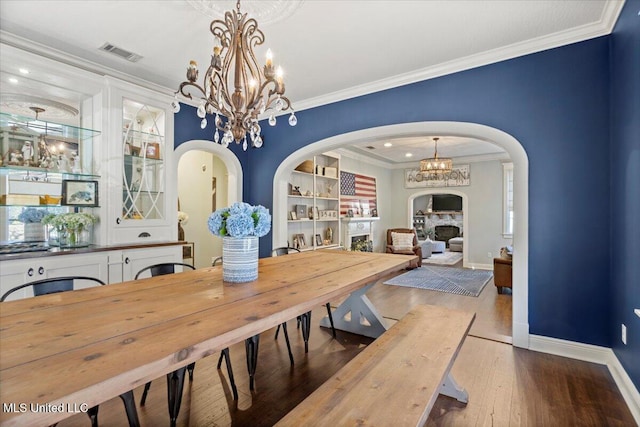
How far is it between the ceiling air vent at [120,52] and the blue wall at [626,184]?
13.0 ft

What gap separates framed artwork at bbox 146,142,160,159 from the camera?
3666 millimetres

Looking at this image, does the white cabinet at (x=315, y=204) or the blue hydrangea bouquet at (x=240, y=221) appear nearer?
the blue hydrangea bouquet at (x=240, y=221)

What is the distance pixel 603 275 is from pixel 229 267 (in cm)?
298

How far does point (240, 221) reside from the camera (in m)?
1.80

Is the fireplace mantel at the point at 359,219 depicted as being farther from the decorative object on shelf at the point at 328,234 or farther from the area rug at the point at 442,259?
the area rug at the point at 442,259

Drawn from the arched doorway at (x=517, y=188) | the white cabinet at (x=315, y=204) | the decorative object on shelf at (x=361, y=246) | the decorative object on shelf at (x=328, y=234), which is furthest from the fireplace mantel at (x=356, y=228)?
the arched doorway at (x=517, y=188)

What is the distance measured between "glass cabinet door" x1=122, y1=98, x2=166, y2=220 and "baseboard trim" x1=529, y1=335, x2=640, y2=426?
4174 mm

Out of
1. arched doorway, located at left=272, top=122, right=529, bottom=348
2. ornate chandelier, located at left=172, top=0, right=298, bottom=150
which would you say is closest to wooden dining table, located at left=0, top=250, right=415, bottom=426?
ornate chandelier, located at left=172, top=0, right=298, bottom=150

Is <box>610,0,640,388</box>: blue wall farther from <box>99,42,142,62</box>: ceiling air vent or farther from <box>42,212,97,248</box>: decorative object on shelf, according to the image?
<box>42,212,97,248</box>: decorative object on shelf

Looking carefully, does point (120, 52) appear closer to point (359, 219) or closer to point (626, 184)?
point (626, 184)

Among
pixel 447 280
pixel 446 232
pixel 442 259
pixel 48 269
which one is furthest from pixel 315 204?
pixel 446 232

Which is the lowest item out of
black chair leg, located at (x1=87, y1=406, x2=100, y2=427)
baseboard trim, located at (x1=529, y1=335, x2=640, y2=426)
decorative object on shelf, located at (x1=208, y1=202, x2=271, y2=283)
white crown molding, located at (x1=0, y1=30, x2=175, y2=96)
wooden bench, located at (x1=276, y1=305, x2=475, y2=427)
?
baseboard trim, located at (x1=529, y1=335, x2=640, y2=426)

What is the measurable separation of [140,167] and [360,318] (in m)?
2.99

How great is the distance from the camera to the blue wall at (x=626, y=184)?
200 centimetres
